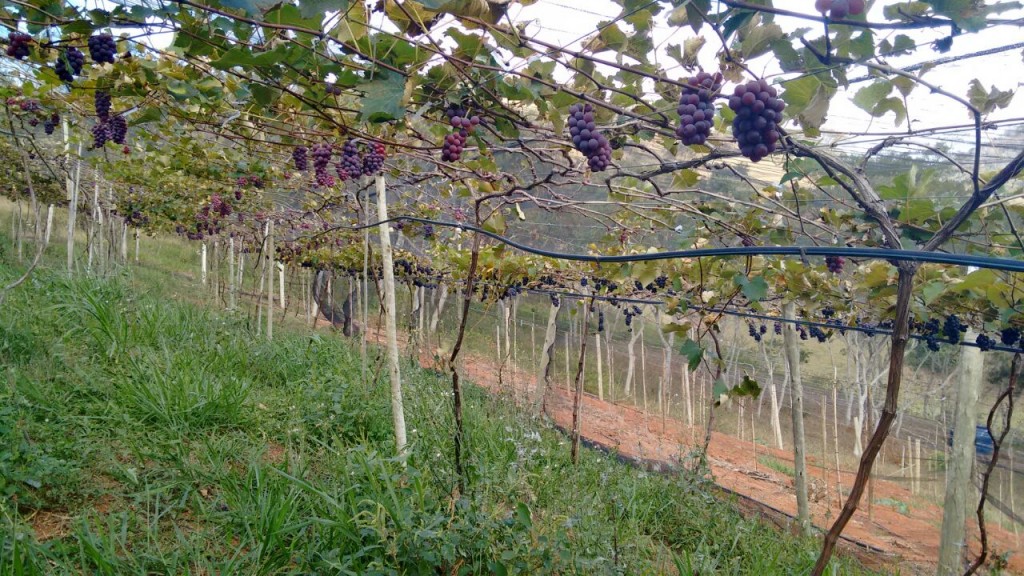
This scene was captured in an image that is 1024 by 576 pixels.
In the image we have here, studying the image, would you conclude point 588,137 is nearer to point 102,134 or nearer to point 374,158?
point 374,158

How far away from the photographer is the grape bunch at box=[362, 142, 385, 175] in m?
2.90

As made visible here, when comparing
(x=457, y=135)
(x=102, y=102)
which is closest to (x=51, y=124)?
(x=102, y=102)

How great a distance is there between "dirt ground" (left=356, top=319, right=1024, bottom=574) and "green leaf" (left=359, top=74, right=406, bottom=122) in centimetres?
375

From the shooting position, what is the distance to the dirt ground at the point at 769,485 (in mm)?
5934

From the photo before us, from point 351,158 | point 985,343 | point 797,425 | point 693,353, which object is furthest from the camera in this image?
point 797,425

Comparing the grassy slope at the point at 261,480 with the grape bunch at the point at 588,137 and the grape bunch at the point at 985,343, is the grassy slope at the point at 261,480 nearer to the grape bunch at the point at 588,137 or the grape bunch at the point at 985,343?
the grape bunch at the point at 588,137

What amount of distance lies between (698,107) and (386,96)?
2.89 feet

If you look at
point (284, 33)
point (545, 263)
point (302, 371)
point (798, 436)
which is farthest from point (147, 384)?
point (798, 436)

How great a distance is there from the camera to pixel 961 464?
4.59 m

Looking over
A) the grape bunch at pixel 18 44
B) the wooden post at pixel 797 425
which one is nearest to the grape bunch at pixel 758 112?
the grape bunch at pixel 18 44

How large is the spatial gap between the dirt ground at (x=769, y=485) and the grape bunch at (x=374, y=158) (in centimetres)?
268

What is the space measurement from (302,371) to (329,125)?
8.90 feet

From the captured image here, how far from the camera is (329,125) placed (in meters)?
2.77

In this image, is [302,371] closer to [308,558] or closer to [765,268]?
[308,558]
